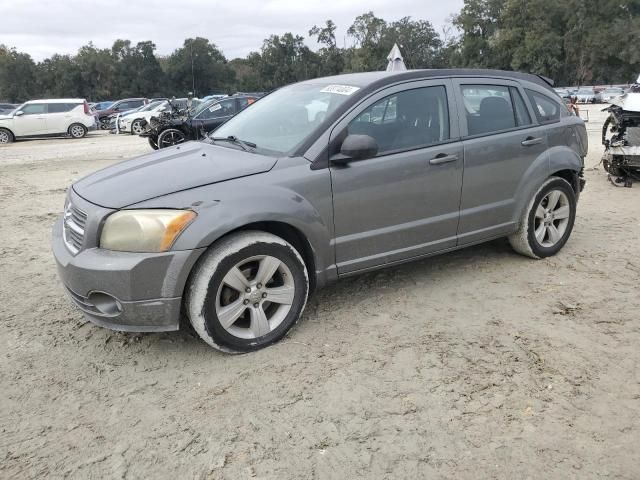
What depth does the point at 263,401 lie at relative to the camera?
2848 mm

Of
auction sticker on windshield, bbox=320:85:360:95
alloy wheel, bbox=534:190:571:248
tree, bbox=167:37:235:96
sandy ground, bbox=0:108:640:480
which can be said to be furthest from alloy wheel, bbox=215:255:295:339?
tree, bbox=167:37:235:96

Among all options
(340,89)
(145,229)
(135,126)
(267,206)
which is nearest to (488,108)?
(340,89)

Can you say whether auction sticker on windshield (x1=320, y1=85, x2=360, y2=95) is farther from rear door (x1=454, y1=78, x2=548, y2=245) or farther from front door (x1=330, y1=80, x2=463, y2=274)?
rear door (x1=454, y1=78, x2=548, y2=245)

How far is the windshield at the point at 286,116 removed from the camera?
3724 millimetres

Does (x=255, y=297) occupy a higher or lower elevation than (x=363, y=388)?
higher

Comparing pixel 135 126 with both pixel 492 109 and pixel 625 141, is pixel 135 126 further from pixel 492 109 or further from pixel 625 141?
pixel 492 109

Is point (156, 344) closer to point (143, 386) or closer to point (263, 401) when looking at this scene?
point (143, 386)

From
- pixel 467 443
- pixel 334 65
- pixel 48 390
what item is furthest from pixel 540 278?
pixel 334 65

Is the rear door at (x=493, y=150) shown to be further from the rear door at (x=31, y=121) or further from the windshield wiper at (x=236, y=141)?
the rear door at (x=31, y=121)

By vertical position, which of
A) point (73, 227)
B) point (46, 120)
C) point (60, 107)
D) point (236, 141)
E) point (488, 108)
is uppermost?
point (60, 107)

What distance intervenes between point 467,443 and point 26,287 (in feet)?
12.2

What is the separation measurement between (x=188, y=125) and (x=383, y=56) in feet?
247

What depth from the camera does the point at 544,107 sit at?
4.75m

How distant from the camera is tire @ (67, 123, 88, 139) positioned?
21.7m
